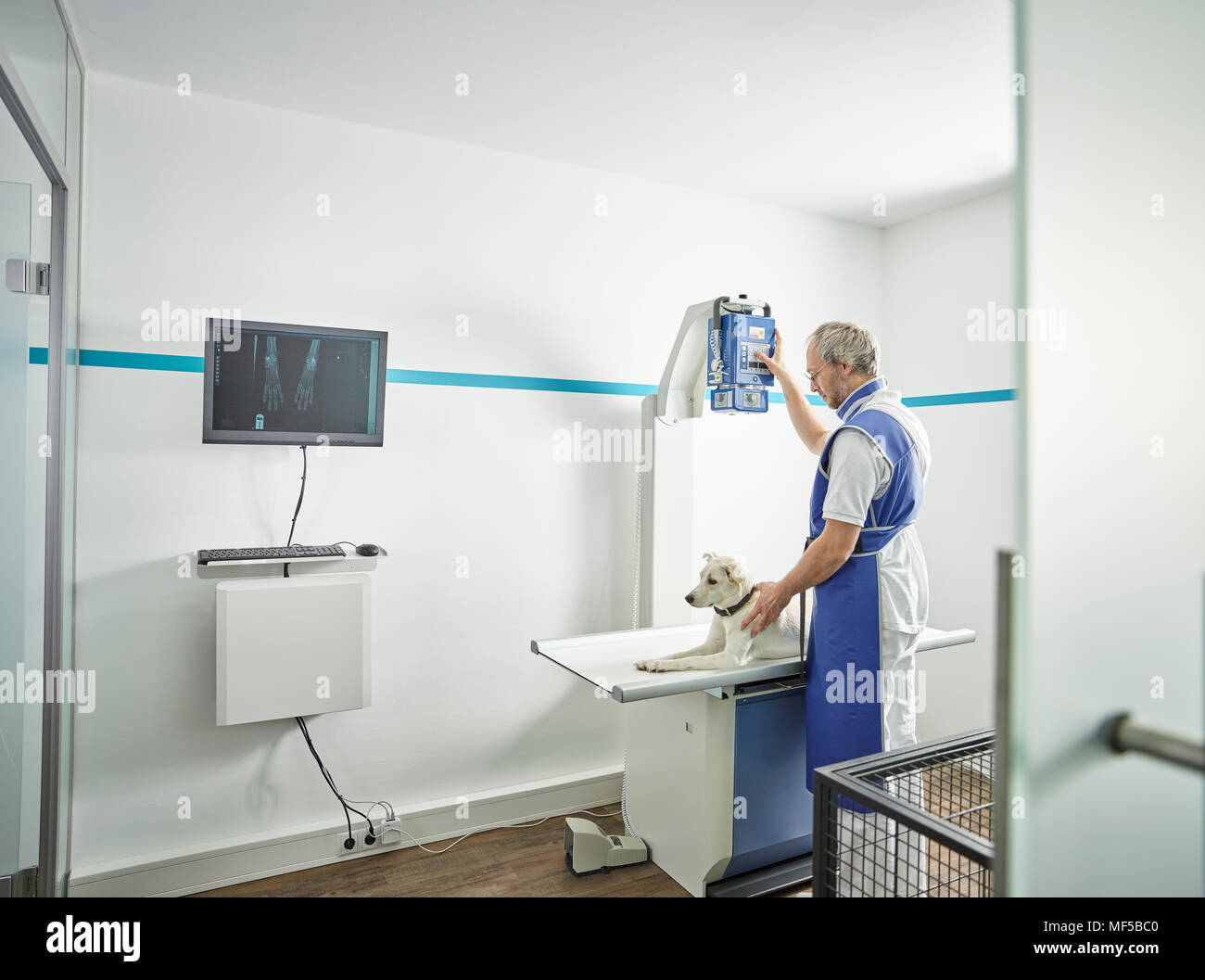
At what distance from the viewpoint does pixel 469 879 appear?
2.78 meters

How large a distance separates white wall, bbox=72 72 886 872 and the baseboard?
56mm

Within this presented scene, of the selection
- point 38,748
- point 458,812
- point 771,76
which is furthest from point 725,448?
point 38,748

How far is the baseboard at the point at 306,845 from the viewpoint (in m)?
2.57

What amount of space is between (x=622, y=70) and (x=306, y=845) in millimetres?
3116

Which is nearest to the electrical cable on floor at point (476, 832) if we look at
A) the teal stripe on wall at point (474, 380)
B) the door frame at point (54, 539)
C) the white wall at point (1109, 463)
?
the door frame at point (54, 539)

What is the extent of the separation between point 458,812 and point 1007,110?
361 centimetres

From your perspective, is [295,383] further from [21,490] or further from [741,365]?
[741,365]

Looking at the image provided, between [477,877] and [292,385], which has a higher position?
[292,385]

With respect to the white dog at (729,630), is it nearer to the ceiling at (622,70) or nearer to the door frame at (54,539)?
the ceiling at (622,70)

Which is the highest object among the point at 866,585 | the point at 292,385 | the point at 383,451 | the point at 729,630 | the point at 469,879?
the point at 292,385

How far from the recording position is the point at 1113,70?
676 millimetres

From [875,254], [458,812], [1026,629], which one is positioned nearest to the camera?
[1026,629]

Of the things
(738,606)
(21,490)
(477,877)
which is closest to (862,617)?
(738,606)

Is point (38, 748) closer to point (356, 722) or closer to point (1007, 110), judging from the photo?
point (356, 722)
